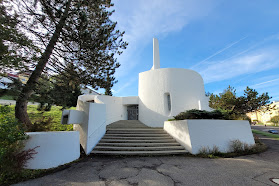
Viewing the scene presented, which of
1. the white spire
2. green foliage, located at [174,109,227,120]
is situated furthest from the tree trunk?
the white spire

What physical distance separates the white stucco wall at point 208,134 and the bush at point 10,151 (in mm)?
5864

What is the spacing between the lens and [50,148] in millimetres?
3602

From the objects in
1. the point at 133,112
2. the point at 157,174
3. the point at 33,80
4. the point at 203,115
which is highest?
the point at 33,80

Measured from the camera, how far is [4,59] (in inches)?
120

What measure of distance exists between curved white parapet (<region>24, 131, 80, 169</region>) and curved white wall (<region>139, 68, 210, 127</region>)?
8.76 metres

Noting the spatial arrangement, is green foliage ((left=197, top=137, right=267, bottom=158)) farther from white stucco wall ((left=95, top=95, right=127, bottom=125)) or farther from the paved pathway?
white stucco wall ((left=95, top=95, right=127, bottom=125))

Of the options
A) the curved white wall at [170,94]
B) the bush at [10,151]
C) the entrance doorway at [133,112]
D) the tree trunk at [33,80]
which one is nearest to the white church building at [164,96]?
the curved white wall at [170,94]

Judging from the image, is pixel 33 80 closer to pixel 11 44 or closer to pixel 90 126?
pixel 11 44

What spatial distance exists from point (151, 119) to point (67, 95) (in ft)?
27.5

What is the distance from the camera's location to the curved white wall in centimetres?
1152

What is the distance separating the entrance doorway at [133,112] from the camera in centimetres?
1559

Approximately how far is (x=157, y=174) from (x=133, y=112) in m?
12.6

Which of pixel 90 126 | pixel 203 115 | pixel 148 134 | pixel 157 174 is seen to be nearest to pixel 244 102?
pixel 203 115

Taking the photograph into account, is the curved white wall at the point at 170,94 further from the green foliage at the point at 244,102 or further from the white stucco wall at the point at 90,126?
the white stucco wall at the point at 90,126
